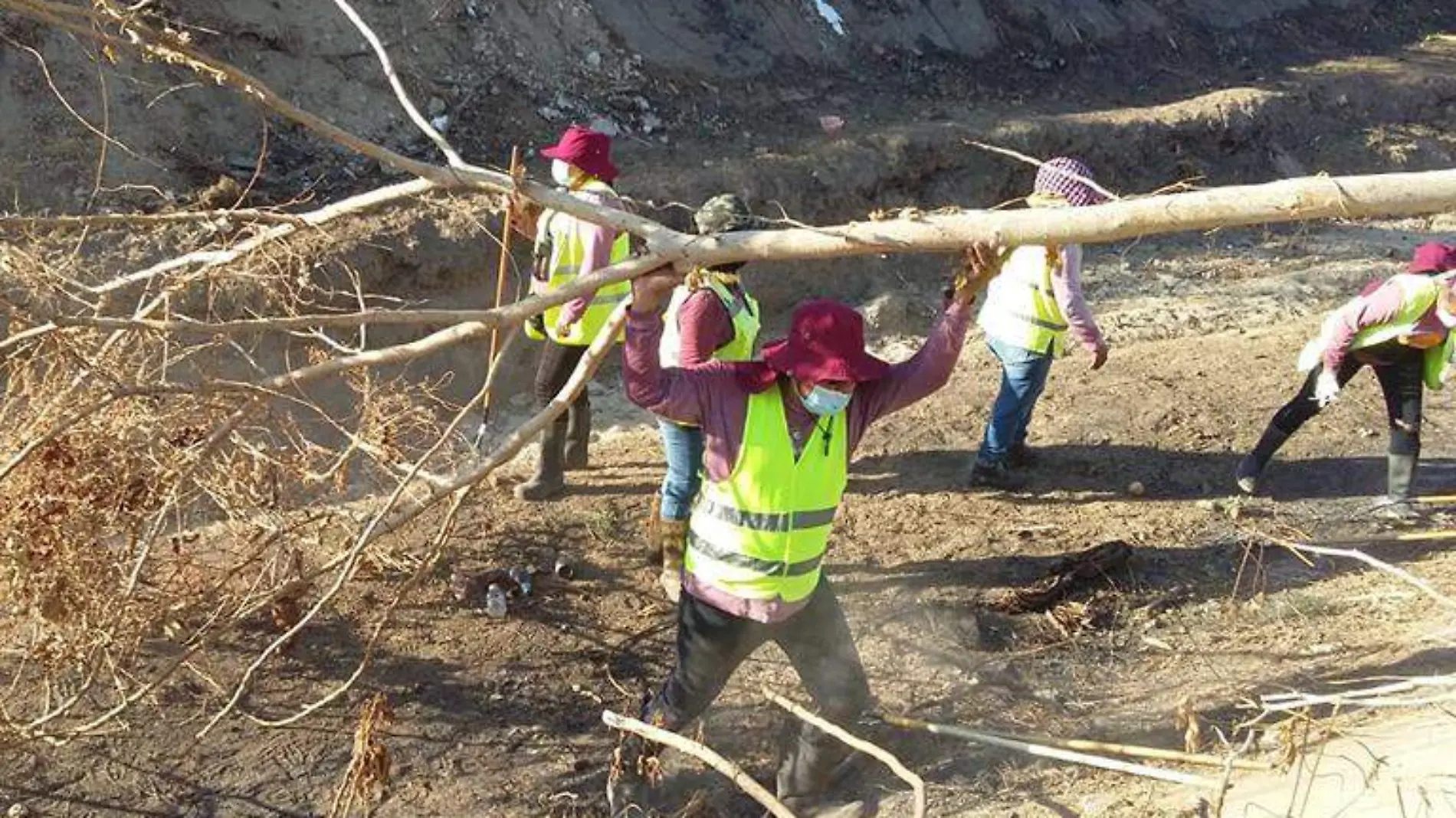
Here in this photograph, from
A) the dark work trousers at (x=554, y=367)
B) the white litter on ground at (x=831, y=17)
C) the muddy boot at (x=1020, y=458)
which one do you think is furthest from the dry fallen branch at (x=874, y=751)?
the white litter on ground at (x=831, y=17)

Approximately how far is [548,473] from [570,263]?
1.18m

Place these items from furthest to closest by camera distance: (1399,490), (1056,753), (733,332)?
(1399,490), (733,332), (1056,753)

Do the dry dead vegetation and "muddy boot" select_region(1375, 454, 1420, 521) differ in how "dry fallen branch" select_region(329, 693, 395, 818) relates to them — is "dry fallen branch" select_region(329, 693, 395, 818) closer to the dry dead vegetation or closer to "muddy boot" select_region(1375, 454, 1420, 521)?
the dry dead vegetation

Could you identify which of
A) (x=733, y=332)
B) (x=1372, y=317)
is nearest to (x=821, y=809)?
(x=733, y=332)

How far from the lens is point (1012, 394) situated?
6531mm

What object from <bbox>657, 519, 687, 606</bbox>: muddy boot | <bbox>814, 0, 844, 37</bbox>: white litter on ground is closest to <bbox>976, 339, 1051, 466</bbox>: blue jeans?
<bbox>657, 519, 687, 606</bbox>: muddy boot

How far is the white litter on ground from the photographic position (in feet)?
41.3

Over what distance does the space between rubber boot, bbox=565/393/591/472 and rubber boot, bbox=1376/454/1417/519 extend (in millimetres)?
3975

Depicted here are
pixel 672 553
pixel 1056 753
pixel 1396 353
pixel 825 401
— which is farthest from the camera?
pixel 1396 353

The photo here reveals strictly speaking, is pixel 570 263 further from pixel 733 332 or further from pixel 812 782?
pixel 812 782

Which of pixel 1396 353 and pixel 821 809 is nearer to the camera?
pixel 821 809

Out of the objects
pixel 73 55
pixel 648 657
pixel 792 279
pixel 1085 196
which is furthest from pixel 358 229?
pixel 1085 196

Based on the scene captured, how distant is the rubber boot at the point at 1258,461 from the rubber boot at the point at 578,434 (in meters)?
3.37

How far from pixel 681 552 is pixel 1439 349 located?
11.9ft
